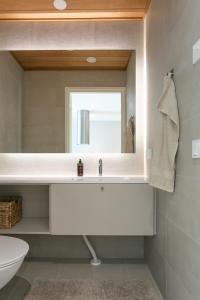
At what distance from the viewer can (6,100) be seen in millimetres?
2576

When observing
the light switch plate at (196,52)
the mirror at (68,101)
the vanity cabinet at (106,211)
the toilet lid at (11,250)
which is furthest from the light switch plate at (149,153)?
the toilet lid at (11,250)

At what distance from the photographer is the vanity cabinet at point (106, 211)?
2059 mm

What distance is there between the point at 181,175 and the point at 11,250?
109 cm

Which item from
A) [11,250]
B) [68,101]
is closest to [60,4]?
[68,101]

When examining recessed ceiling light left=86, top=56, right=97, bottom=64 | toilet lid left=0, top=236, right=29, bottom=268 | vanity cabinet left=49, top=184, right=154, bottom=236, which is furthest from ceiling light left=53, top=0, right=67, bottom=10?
toilet lid left=0, top=236, right=29, bottom=268

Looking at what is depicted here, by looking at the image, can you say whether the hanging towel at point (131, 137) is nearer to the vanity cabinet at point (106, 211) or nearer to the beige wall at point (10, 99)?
the vanity cabinet at point (106, 211)

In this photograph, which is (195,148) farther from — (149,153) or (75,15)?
(75,15)

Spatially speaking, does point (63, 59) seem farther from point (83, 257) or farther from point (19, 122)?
point (83, 257)

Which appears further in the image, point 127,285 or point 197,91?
point 127,285

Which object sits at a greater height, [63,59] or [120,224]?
[63,59]

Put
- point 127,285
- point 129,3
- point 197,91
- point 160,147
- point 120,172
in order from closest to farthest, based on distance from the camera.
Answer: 1. point 197,91
2. point 160,147
3. point 127,285
4. point 129,3
5. point 120,172

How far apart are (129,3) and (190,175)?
1787 mm

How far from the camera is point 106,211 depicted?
2062 mm

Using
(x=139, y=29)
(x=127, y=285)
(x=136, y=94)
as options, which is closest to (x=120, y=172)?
(x=136, y=94)
